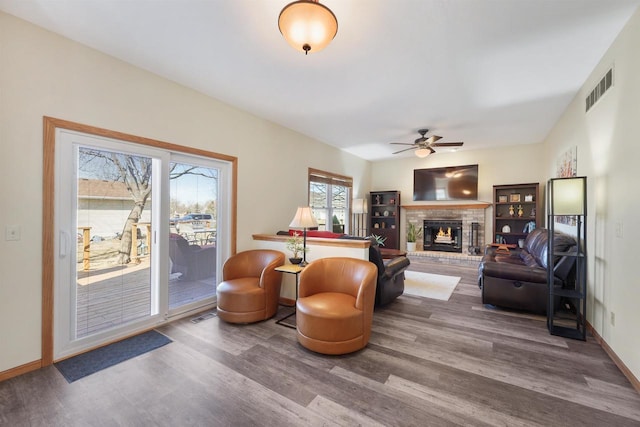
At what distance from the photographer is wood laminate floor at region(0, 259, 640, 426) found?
1728 mm

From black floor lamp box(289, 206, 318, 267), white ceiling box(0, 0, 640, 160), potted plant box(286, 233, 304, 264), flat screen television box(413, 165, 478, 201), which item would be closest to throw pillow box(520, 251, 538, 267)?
white ceiling box(0, 0, 640, 160)

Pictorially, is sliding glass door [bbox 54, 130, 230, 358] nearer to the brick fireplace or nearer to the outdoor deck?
the outdoor deck

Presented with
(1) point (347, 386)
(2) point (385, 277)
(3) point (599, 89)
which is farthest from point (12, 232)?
(3) point (599, 89)

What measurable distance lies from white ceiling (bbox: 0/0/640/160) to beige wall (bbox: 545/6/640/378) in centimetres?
34

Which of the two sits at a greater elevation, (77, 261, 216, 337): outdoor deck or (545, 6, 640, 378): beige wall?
(545, 6, 640, 378): beige wall

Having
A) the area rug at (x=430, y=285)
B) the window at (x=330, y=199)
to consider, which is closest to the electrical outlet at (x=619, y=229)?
the area rug at (x=430, y=285)

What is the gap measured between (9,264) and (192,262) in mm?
1627

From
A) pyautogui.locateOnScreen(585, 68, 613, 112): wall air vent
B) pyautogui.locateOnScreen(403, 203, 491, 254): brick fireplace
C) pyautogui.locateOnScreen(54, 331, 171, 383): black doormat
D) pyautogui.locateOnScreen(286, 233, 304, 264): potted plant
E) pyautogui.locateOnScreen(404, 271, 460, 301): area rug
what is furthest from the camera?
pyautogui.locateOnScreen(403, 203, 491, 254): brick fireplace

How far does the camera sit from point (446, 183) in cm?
704

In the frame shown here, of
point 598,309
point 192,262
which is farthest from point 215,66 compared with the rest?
point 598,309

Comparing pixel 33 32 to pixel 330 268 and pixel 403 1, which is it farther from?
pixel 330 268

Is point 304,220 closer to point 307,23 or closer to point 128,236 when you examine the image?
point 128,236

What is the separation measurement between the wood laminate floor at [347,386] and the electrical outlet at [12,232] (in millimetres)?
1112

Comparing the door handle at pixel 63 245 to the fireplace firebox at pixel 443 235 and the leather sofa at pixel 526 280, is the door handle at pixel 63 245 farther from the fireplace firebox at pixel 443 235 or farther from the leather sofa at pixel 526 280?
the fireplace firebox at pixel 443 235
